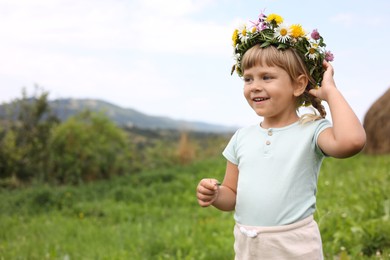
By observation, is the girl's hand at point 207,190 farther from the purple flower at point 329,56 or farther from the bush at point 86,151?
the bush at point 86,151

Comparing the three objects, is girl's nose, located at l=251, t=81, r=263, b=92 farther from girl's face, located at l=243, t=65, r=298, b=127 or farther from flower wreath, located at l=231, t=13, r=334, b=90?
flower wreath, located at l=231, t=13, r=334, b=90

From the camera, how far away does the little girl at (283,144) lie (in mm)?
2146

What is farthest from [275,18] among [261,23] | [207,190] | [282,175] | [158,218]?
[158,218]

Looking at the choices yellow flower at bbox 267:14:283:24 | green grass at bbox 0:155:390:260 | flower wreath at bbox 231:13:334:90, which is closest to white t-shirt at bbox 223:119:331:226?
flower wreath at bbox 231:13:334:90

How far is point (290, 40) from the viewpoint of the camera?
2.29 metres

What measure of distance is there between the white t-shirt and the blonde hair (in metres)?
0.11

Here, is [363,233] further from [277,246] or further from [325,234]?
[277,246]

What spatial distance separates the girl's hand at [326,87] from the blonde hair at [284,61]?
0.08 metres

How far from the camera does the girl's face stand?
2.21 meters

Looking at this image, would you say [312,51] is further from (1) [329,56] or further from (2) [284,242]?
(2) [284,242]

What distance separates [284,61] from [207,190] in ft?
2.20

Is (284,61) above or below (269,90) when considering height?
above

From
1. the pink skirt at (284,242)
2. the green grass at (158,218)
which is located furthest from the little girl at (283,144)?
the green grass at (158,218)

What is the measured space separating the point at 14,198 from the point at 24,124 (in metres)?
2.33
